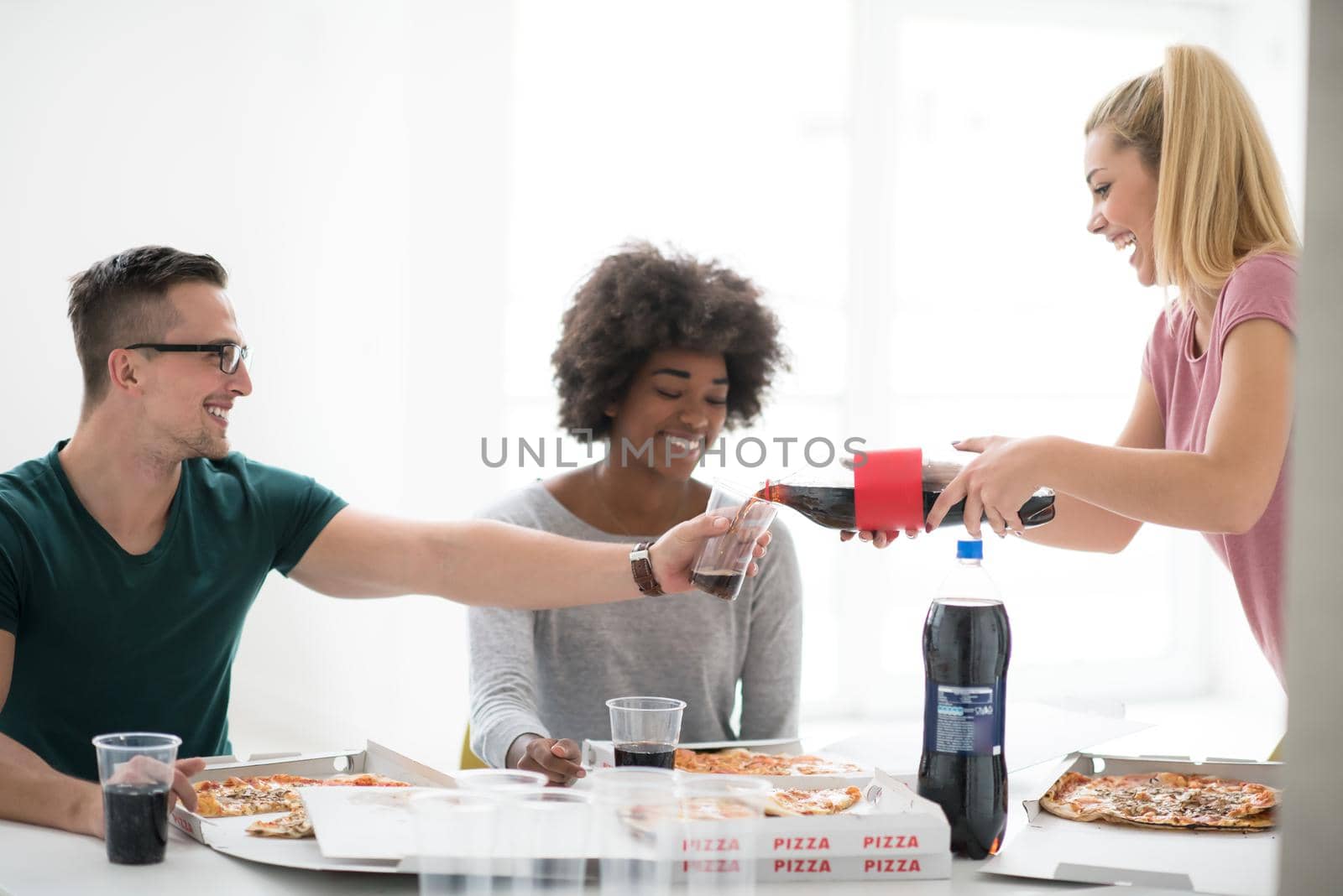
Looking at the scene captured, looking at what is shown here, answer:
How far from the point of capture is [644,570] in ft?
5.86

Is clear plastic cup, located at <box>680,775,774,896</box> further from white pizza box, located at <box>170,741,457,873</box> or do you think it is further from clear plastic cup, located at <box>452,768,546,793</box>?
white pizza box, located at <box>170,741,457,873</box>

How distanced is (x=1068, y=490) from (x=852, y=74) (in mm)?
3435

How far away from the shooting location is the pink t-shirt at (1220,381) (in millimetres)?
1524

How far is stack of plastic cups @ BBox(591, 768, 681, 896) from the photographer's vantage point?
0.98 metres

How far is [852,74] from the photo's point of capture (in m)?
4.55

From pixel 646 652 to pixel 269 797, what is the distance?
82 cm

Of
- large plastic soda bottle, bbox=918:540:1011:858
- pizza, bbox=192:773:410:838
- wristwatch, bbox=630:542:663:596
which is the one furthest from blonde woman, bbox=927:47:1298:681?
pizza, bbox=192:773:410:838

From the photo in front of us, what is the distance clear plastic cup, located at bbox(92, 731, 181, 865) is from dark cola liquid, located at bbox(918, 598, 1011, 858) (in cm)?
74

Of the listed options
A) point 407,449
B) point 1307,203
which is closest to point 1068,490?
point 1307,203

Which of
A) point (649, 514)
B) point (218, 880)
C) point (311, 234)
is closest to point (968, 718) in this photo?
point (218, 880)

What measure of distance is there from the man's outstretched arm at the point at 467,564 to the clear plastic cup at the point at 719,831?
2.56ft

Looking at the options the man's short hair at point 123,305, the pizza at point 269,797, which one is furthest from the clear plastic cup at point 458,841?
the man's short hair at point 123,305

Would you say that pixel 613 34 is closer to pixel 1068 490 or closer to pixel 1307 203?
pixel 1068 490

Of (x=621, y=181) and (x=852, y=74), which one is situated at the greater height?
(x=852, y=74)
